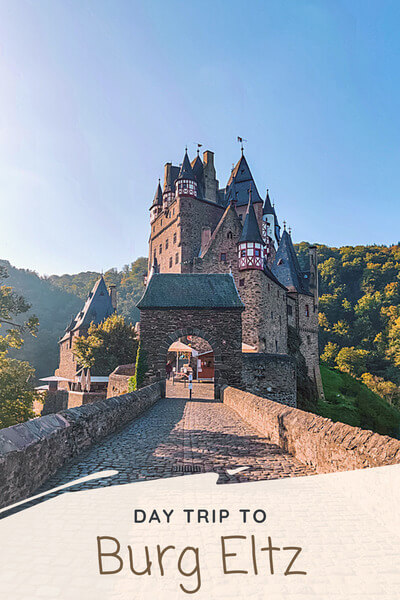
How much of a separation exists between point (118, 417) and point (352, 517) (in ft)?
23.2

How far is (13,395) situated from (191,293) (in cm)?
1196

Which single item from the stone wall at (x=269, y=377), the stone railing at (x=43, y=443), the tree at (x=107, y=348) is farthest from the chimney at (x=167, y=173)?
the stone railing at (x=43, y=443)

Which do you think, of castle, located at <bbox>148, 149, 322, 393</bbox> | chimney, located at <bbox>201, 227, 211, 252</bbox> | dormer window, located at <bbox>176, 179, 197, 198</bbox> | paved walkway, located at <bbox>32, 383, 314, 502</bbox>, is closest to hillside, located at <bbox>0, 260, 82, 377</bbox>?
castle, located at <bbox>148, 149, 322, 393</bbox>

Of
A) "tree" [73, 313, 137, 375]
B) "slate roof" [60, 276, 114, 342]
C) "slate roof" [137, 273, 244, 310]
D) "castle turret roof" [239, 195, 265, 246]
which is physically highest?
"castle turret roof" [239, 195, 265, 246]

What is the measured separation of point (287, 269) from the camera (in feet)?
145

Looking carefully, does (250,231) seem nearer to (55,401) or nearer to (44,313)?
(55,401)

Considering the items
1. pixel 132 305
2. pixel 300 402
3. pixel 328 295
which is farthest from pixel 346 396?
pixel 132 305

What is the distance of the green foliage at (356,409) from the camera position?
37469 mm

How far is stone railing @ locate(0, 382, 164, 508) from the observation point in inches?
171

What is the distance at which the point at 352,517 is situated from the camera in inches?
165

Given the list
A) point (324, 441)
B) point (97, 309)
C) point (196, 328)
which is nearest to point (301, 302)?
point (97, 309)

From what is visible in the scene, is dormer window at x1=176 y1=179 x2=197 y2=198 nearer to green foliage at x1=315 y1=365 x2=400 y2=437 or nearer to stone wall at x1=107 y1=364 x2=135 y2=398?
stone wall at x1=107 y1=364 x2=135 y2=398

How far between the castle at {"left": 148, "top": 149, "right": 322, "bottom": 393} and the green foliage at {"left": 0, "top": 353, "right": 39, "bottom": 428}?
1660cm

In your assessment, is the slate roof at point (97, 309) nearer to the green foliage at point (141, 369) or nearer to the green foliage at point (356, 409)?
the green foliage at point (356, 409)
